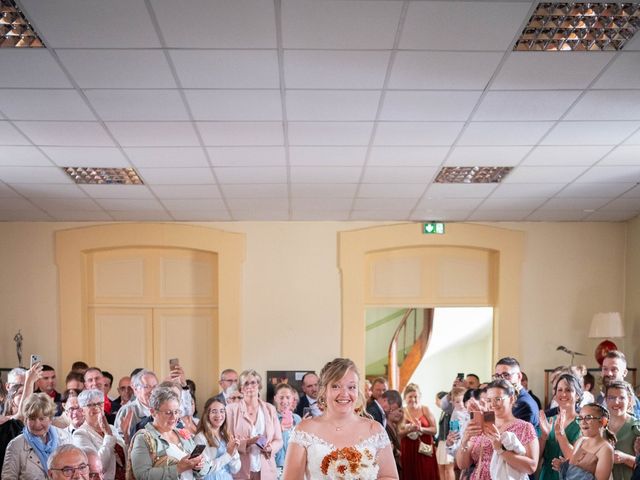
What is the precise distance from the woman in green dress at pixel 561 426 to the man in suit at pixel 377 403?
200 cm

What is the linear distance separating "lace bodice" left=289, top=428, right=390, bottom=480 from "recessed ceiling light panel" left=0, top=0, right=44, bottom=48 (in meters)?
2.52

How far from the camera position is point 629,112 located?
5.39m

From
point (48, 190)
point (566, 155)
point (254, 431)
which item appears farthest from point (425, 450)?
point (48, 190)

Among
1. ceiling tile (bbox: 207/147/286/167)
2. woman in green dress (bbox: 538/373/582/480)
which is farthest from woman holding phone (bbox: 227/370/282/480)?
woman in green dress (bbox: 538/373/582/480)

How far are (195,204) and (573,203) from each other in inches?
167

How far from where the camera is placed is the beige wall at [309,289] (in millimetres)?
9453

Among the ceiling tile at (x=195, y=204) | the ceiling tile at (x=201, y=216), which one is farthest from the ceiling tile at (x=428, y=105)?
the ceiling tile at (x=201, y=216)

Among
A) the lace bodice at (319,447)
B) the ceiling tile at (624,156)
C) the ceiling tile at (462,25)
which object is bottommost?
the lace bodice at (319,447)

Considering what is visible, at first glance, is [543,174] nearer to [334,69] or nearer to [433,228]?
[433,228]

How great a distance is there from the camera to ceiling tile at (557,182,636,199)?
25.4 ft

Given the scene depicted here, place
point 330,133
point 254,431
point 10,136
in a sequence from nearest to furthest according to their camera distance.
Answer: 1. point 330,133
2. point 10,136
3. point 254,431

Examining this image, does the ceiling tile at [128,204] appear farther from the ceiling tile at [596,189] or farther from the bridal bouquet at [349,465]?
the bridal bouquet at [349,465]

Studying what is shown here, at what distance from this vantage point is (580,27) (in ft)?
13.5

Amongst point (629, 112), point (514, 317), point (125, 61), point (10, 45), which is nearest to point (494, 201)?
point (514, 317)
